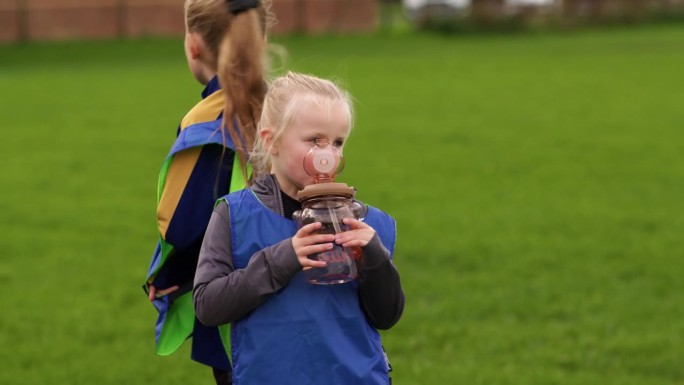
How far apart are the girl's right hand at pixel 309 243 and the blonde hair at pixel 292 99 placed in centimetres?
31

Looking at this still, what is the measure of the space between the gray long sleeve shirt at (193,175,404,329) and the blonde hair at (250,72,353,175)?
135 mm

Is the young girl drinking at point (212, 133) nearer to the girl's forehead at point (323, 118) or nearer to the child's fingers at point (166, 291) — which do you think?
the child's fingers at point (166, 291)

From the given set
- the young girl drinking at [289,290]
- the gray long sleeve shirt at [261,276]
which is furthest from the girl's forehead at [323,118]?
the gray long sleeve shirt at [261,276]

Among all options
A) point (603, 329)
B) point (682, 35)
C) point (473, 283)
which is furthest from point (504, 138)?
point (682, 35)

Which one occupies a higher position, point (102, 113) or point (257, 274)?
point (257, 274)

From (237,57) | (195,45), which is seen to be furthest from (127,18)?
(237,57)

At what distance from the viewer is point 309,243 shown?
299 cm

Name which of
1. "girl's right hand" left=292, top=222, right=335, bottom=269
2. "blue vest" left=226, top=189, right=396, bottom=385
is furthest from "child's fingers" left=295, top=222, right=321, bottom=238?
"blue vest" left=226, top=189, right=396, bottom=385

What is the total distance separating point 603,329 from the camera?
7027 mm

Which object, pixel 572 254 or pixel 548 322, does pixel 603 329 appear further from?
pixel 572 254

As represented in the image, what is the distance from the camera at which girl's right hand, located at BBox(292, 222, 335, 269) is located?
2975mm

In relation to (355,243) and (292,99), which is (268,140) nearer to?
(292,99)

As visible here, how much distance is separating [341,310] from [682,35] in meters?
35.2

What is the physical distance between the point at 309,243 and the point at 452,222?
723 cm
